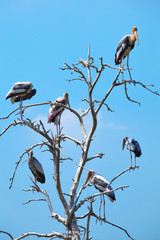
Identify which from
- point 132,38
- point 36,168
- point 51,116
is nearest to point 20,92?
point 51,116

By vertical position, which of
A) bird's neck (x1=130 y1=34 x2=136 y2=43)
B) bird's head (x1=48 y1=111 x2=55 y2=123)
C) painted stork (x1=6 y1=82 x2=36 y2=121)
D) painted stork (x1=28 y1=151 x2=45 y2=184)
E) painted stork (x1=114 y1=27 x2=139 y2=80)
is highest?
bird's neck (x1=130 y1=34 x2=136 y2=43)

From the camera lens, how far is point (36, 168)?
9633 mm

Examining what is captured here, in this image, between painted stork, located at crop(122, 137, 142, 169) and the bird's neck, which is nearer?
the bird's neck

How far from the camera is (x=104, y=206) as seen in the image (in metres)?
9.52

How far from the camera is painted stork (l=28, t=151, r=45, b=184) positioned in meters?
9.59

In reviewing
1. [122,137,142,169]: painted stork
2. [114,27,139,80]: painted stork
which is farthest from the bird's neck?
[122,137,142,169]: painted stork

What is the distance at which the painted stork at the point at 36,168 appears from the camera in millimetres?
9594

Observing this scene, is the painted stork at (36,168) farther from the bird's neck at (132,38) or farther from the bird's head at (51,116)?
the bird's neck at (132,38)

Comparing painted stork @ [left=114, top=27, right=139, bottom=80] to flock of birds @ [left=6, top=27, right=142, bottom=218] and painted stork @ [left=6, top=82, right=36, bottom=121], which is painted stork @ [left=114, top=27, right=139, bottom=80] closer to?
flock of birds @ [left=6, top=27, right=142, bottom=218]

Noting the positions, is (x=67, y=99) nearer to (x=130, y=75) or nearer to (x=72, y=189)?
(x=130, y=75)

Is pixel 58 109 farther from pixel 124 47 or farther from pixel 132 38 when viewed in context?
pixel 132 38

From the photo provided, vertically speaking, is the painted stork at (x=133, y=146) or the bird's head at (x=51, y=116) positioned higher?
the bird's head at (x=51, y=116)

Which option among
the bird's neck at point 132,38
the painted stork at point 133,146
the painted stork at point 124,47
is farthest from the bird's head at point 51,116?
the bird's neck at point 132,38

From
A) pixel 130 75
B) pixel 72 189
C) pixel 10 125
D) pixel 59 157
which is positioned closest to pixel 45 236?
pixel 72 189
